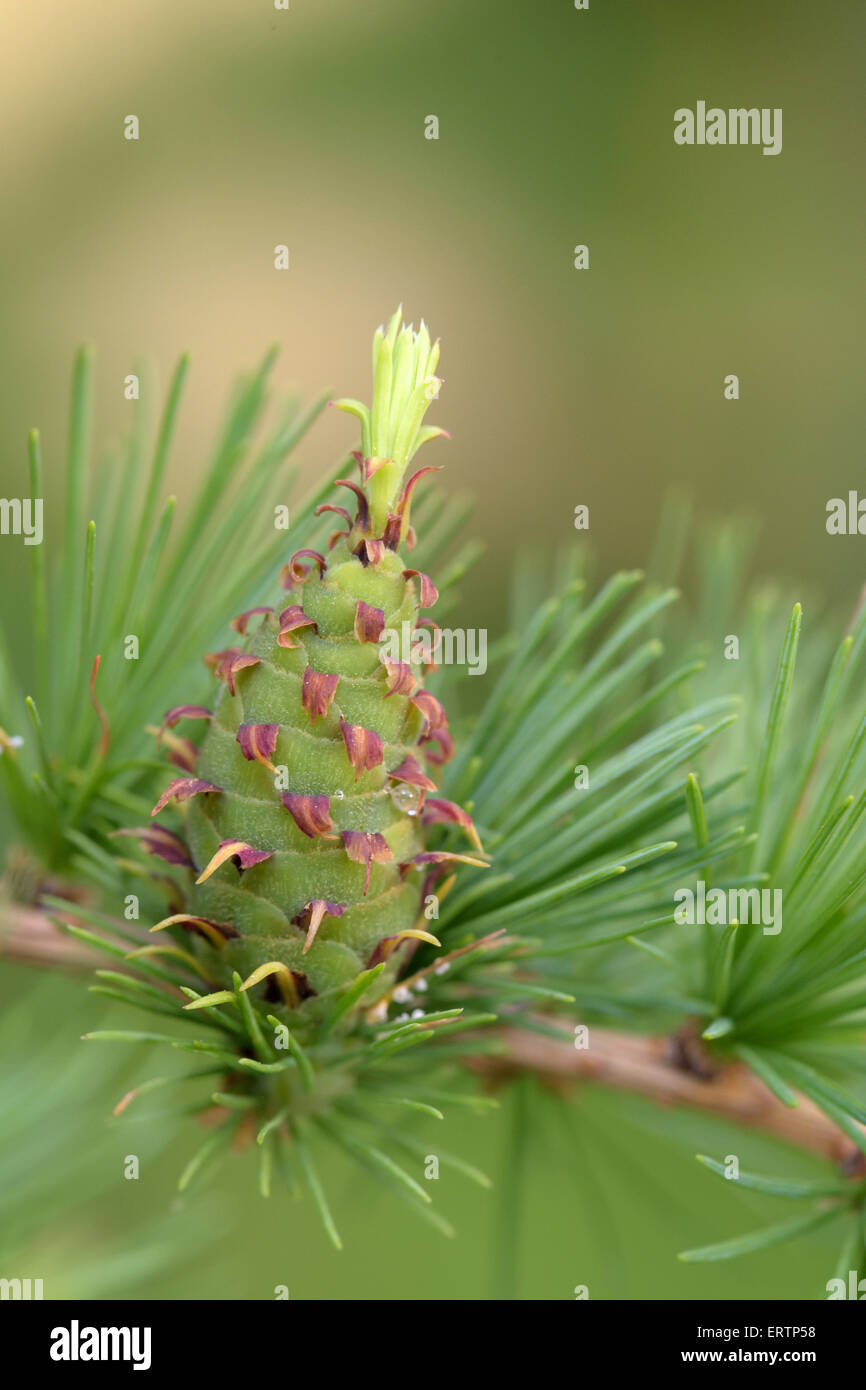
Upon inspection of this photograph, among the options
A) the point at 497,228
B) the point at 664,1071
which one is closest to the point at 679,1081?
the point at 664,1071

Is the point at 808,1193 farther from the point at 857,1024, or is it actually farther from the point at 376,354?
the point at 376,354

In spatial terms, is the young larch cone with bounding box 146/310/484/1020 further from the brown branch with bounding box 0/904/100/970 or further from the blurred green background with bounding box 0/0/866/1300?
the blurred green background with bounding box 0/0/866/1300

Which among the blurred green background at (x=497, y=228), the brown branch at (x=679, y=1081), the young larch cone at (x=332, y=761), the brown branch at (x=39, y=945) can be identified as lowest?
the brown branch at (x=679, y=1081)

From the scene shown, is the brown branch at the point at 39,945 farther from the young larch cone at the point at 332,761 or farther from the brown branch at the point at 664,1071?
the young larch cone at the point at 332,761

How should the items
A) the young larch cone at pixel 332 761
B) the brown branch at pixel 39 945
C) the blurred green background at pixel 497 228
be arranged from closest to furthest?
the young larch cone at pixel 332 761 < the brown branch at pixel 39 945 < the blurred green background at pixel 497 228

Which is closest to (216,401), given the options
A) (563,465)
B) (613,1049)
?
(563,465)

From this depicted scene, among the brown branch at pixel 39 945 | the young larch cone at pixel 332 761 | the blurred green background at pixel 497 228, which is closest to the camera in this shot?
the young larch cone at pixel 332 761

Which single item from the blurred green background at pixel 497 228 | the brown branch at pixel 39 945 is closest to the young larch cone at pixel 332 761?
the brown branch at pixel 39 945
